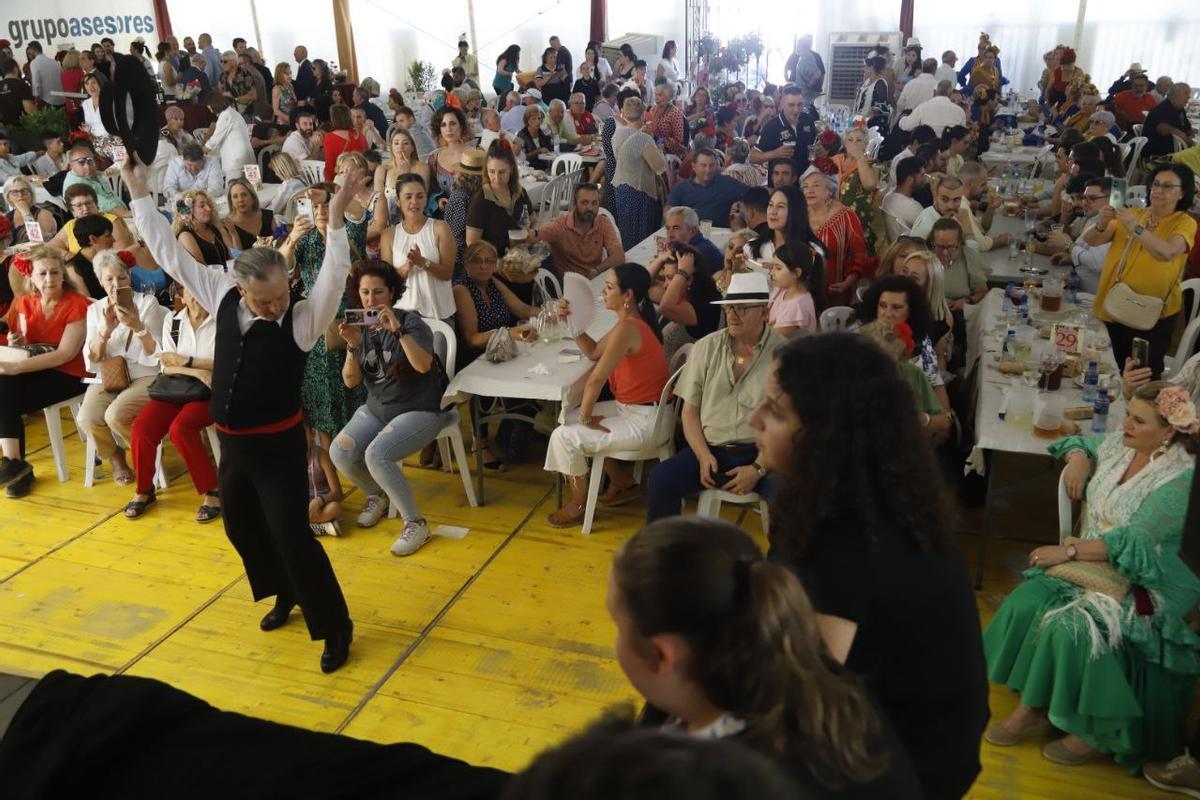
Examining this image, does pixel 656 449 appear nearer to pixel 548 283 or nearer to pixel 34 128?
pixel 548 283

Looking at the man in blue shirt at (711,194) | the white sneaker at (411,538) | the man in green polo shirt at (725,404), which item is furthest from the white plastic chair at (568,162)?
the man in green polo shirt at (725,404)

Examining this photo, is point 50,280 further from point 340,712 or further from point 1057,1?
point 1057,1

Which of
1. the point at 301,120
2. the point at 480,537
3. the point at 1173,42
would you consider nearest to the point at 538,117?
the point at 301,120

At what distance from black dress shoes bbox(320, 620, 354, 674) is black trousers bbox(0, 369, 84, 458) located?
2.36 metres

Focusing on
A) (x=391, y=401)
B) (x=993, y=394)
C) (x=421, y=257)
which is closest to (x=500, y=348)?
(x=391, y=401)

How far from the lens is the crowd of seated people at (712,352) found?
1471 millimetres

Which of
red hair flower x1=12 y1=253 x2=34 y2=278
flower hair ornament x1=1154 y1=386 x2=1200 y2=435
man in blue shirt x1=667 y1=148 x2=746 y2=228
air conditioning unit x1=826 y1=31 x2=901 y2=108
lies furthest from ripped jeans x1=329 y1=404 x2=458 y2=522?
air conditioning unit x1=826 y1=31 x2=901 y2=108

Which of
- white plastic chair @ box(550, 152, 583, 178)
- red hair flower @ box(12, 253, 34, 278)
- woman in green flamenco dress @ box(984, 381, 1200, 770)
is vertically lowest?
woman in green flamenco dress @ box(984, 381, 1200, 770)

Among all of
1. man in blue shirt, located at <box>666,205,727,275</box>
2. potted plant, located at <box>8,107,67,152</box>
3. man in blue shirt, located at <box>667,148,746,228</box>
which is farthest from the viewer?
potted plant, located at <box>8,107,67,152</box>

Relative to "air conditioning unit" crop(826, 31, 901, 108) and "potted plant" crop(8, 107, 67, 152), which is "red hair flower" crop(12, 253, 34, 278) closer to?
"potted plant" crop(8, 107, 67, 152)

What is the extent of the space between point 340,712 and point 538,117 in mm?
7658

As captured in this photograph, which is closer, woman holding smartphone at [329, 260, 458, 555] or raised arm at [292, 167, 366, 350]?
raised arm at [292, 167, 366, 350]

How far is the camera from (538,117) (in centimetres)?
975

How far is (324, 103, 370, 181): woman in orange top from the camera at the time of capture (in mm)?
7766
